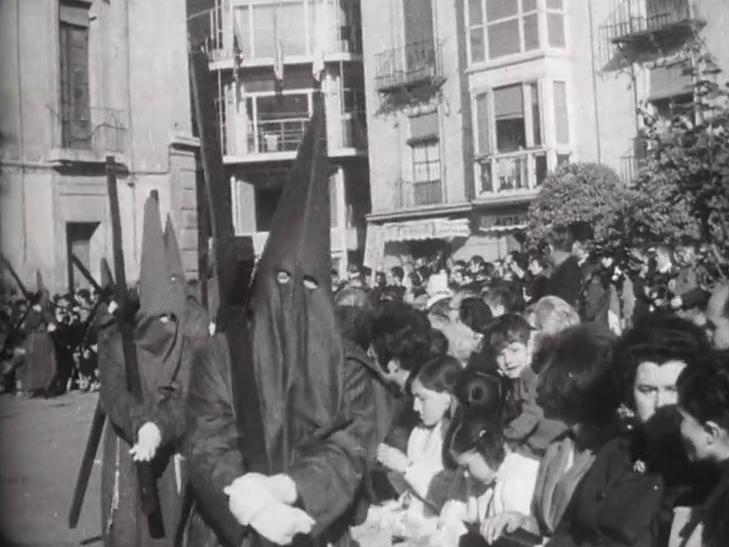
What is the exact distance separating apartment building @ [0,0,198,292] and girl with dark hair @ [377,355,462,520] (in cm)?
1255

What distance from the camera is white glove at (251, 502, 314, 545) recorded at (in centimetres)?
285

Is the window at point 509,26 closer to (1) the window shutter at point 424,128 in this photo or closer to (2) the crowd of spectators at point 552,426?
(1) the window shutter at point 424,128

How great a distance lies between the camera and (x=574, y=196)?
22.8 metres

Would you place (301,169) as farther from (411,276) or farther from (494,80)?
(494,80)

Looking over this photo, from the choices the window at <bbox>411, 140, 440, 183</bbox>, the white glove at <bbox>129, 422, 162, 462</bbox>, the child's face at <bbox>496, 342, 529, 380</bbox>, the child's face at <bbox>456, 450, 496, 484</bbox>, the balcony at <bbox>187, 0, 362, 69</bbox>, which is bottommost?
the child's face at <bbox>456, 450, 496, 484</bbox>

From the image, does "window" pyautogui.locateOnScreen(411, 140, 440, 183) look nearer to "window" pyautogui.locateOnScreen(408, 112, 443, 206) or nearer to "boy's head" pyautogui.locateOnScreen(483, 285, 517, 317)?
"window" pyautogui.locateOnScreen(408, 112, 443, 206)

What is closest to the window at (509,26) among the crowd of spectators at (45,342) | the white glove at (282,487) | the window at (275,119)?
the window at (275,119)

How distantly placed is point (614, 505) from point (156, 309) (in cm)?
298

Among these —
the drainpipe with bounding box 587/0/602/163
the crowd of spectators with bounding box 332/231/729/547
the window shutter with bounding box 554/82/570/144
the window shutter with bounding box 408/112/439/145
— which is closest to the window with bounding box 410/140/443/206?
the window shutter with bounding box 408/112/439/145

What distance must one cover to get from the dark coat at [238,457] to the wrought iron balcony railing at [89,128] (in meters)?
16.6

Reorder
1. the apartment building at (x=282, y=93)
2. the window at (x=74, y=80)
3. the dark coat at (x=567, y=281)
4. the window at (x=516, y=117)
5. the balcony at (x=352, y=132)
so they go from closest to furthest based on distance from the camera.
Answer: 1. the dark coat at (x=567, y=281)
2. the window at (x=74, y=80)
3. the window at (x=516, y=117)
4. the balcony at (x=352, y=132)
5. the apartment building at (x=282, y=93)

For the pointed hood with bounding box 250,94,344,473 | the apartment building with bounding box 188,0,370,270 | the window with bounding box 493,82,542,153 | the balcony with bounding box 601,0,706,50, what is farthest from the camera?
the apartment building with bounding box 188,0,370,270

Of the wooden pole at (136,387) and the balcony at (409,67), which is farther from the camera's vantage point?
the balcony at (409,67)

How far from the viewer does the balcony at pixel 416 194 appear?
30328 millimetres
